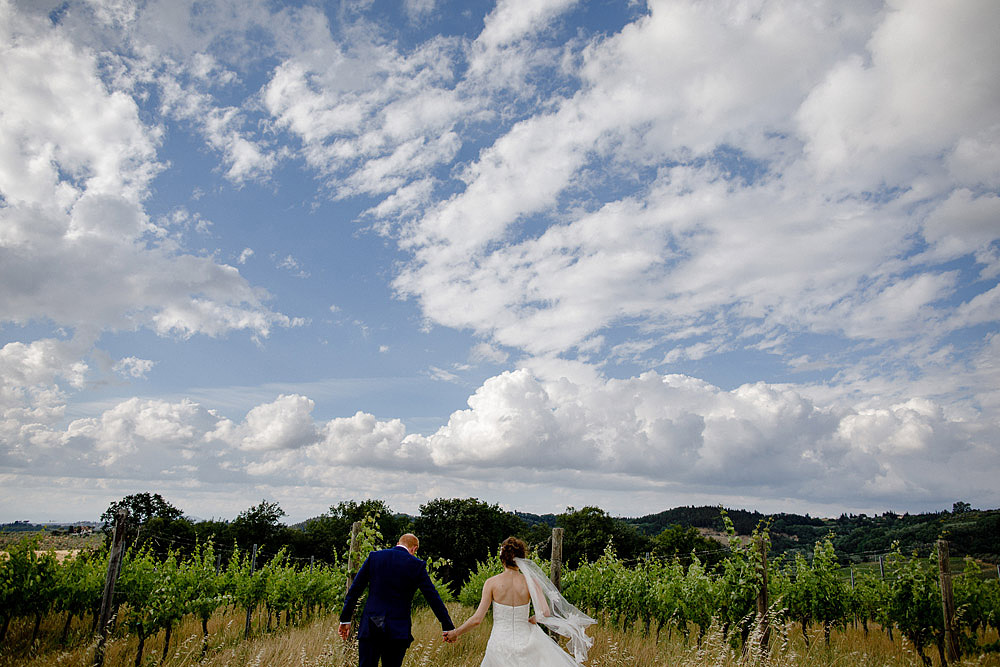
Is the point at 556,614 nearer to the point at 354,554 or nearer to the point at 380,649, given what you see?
the point at 380,649

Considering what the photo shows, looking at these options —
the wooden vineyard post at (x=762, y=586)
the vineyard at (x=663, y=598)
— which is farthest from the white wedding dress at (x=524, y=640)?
the wooden vineyard post at (x=762, y=586)

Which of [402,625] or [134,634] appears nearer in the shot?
[402,625]

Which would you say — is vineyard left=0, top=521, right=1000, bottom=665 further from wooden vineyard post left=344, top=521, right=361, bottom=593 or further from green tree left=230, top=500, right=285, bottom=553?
green tree left=230, top=500, right=285, bottom=553

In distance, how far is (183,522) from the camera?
156 feet

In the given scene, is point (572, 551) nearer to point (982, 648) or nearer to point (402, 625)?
point (982, 648)

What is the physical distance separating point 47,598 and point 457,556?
3883cm

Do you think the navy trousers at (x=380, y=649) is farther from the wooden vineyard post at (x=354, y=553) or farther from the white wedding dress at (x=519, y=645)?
the wooden vineyard post at (x=354, y=553)

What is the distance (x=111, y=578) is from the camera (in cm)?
859

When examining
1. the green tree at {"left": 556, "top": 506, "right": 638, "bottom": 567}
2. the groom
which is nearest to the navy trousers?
the groom

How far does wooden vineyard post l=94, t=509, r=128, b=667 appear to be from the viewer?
8378 mm

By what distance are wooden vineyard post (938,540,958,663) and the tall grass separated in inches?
19.6

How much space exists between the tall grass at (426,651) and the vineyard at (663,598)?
0.18 meters

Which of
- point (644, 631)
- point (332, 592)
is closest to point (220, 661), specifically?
point (332, 592)

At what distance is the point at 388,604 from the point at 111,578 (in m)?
5.23
